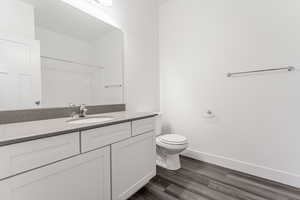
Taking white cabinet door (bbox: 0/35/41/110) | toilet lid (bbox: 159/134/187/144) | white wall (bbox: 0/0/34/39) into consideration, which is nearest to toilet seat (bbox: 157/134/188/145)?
toilet lid (bbox: 159/134/187/144)

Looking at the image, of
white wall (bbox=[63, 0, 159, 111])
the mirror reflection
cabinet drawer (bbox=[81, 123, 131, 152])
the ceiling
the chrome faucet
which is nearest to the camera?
cabinet drawer (bbox=[81, 123, 131, 152])

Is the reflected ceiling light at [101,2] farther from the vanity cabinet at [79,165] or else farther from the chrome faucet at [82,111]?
the vanity cabinet at [79,165]

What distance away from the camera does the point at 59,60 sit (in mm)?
1283

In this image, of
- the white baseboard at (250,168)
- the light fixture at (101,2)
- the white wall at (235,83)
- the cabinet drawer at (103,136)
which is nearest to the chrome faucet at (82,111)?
the cabinet drawer at (103,136)

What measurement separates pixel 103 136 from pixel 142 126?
0.45 m

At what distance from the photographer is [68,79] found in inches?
52.9

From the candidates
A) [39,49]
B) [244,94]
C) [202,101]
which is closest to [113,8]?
[39,49]

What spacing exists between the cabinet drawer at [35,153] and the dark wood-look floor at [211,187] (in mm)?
910

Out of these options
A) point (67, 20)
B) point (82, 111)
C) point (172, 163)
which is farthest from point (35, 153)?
point (172, 163)

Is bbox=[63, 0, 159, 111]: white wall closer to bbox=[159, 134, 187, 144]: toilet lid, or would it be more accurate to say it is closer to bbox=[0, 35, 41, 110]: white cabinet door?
bbox=[159, 134, 187, 144]: toilet lid

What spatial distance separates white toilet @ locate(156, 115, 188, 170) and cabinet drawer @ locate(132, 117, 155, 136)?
379 millimetres

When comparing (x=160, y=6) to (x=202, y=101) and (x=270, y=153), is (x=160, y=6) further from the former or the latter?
(x=270, y=153)

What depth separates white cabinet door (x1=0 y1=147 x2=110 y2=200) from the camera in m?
0.64

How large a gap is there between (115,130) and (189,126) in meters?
1.41
